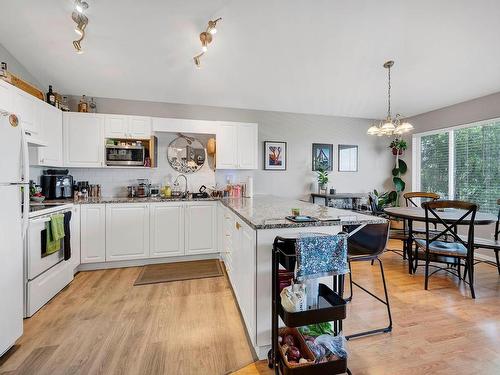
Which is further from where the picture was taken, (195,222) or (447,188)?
(447,188)

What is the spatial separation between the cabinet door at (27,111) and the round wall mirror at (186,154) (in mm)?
1663

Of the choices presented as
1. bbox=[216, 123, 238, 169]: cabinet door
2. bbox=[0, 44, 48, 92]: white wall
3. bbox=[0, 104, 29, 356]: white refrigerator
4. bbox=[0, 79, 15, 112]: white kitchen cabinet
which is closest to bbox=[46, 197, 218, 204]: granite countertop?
bbox=[216, 123, 238, 169]: cabinet door

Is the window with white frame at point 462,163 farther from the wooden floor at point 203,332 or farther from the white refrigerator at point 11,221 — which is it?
the white refrigerator at point 11,221

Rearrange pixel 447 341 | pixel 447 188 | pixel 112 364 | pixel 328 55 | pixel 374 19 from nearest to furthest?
pixel 112 364, pixel 447 341, pixel 374 19, pixel 328 55, pixel 447 188

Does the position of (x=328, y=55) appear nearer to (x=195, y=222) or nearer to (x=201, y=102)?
(x=201, y=102)

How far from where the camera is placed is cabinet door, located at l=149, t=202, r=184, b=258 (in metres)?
3.40

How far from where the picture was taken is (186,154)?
405cm

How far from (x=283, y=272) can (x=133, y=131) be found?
3.11m

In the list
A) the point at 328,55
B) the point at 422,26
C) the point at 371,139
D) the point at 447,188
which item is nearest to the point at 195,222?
the point at 328,55

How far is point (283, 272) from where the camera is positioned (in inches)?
65.1

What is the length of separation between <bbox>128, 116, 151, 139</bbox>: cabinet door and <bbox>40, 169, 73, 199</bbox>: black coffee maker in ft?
3.61

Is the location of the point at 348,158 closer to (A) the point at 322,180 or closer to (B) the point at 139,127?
(A) the point at 322,180

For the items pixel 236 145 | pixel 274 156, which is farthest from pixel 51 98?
pixel 274 156

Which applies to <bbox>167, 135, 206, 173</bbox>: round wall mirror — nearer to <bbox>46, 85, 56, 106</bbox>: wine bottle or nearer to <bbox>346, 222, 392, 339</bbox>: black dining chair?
<bbox>46, 85, 56, 106</bbox>: wine bottle
